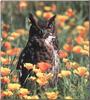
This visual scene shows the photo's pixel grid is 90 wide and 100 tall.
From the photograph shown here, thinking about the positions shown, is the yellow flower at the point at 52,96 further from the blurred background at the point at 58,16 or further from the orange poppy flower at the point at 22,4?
the orange poppy flower at the point at 22,4

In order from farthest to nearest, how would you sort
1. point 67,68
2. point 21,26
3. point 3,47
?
point 21,26 → point 3,47 → point 67,68

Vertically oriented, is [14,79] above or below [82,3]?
below

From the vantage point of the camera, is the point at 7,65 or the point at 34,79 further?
the point at 7,65

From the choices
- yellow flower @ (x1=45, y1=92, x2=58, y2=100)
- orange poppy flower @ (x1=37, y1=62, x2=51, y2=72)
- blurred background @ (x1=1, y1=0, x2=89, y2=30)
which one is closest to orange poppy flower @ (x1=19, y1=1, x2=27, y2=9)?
blurred background @ (x1=1, y1=0, x2=89, y2=30)

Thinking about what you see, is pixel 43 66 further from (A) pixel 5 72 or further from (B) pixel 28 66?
(A) pixel 5 72

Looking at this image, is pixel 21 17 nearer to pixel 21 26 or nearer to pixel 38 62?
pixel 21 26

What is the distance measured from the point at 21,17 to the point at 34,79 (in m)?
3.50

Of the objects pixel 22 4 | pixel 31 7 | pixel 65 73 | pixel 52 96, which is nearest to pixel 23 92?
pixel 52 96

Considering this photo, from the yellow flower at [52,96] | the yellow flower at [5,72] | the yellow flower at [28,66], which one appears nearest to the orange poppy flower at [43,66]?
the yellow flower at [28,66]

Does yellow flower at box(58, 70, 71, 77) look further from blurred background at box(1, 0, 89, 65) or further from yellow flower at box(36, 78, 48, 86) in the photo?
blurred background at box(1, 0, 89, 65)

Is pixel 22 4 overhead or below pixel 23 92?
overhead

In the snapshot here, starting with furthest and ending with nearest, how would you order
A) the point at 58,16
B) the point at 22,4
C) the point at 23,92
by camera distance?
the point at 22,4 < the point at 58,16 < the point at 23,92

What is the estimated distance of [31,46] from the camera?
17.2 ft

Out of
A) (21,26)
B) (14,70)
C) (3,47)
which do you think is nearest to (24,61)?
(14,70)
